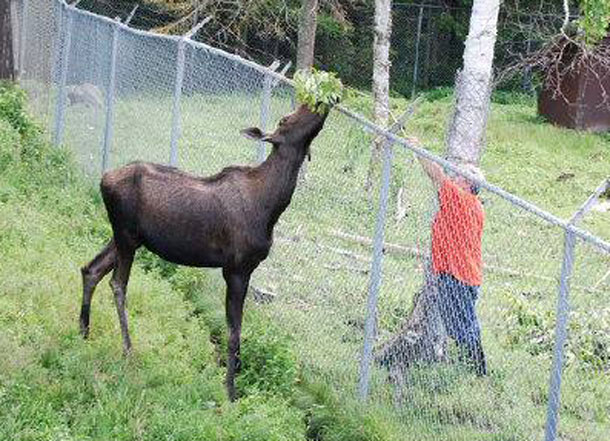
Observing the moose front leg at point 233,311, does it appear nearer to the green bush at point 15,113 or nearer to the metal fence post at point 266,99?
the metal fence post at point 266,99

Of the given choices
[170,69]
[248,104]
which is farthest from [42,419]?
[170,69]

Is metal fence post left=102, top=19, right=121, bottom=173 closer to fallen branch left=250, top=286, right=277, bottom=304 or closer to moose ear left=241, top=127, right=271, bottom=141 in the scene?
fallen branch left=250, top=286, right=277, bottom=304

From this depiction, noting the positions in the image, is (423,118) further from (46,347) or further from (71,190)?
(46,347)

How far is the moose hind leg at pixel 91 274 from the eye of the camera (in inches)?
324

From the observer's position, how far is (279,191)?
7.68 m

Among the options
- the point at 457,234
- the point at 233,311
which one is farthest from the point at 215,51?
the point at 457,234

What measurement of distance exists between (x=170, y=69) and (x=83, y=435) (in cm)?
518

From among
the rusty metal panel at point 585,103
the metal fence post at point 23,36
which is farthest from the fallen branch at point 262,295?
the rusty metal panel at point 585,103

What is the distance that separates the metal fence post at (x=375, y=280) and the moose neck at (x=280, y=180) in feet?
1.74

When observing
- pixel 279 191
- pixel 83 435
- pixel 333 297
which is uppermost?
pixel 279 191

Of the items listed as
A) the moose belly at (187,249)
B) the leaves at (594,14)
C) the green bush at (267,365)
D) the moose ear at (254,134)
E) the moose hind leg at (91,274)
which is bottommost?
the green bush at (267,365)

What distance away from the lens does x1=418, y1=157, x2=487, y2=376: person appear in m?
7.47

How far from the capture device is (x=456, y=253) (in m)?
7.61

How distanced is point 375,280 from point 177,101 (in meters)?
3.41
